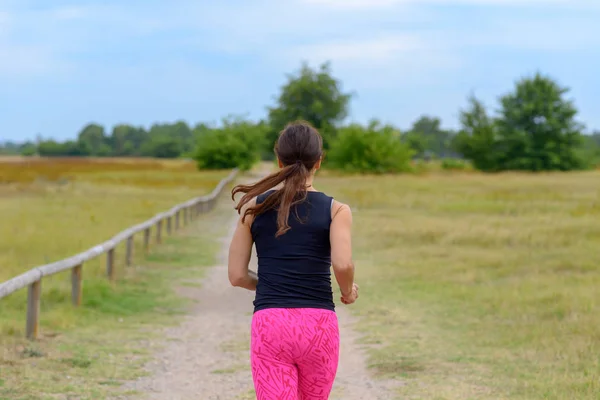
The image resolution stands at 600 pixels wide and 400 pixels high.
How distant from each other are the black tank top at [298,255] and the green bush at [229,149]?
219 feet

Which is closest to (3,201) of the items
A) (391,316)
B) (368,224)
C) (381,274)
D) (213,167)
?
(368,224)

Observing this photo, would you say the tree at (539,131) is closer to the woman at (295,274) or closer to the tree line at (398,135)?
the tree line at (398,135)

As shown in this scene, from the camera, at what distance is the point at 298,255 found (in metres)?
3.29

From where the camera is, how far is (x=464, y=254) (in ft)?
49.2

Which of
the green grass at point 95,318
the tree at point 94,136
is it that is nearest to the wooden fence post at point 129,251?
the green grass at point 95,318

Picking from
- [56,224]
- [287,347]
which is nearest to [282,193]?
[287,347]

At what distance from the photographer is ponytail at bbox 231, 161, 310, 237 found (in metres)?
3.26

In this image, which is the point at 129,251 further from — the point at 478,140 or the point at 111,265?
the point at 478,140

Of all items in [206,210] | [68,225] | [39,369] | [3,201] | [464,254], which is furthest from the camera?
[3,201]

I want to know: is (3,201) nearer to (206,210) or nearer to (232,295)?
(206,210)

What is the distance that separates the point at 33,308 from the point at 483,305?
5.02 meters

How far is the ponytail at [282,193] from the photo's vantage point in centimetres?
326

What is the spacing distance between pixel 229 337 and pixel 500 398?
328cm

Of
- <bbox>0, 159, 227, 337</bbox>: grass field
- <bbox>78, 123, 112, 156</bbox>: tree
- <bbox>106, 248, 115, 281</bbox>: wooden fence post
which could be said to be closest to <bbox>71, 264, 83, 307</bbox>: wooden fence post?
<bbox>0, 159, 227, 337</bbox>: grass field
